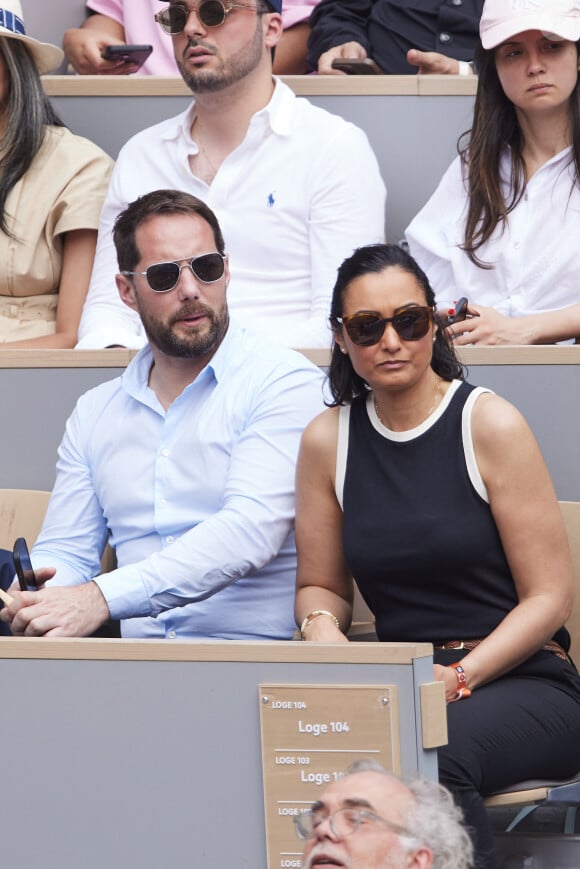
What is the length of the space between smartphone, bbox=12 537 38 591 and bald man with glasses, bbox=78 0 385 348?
103 cm

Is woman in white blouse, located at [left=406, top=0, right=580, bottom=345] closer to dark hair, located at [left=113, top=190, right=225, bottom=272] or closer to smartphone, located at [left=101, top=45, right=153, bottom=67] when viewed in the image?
dark hair, located at [left=113, top=190, right=225, bottom=272]

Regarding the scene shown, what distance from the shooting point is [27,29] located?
4902 mm

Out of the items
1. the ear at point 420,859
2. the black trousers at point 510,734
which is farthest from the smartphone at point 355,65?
the ear at point 420,859

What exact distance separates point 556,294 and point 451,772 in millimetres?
1571

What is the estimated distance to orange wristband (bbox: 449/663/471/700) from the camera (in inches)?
94.0

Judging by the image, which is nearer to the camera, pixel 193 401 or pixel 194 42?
pixel 193 401

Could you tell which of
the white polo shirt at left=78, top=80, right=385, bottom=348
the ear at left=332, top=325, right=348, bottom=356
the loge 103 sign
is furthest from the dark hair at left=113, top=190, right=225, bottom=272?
the loge 103 sign

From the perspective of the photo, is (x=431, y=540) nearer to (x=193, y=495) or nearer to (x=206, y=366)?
(x=193, y=495)

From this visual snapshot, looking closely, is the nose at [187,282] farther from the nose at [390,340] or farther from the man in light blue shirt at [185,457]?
the nose at [390,340]

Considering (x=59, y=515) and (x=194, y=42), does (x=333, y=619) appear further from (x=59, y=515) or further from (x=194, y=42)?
(x=194, y=42)

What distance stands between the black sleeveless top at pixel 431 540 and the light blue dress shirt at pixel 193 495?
234 millimetres

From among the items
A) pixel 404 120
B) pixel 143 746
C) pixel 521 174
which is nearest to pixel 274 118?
pixel 404 120

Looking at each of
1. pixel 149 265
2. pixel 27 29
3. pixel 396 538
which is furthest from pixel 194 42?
pixel 396 538

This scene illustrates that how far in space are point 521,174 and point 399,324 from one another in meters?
1.16
